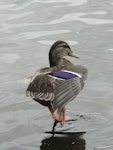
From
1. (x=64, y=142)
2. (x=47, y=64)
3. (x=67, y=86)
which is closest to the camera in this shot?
(x=67, y=86)

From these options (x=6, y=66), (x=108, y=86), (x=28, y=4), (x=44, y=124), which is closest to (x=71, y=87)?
(x=44, y=124)

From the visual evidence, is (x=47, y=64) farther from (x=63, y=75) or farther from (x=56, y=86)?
(x=56, y=86)

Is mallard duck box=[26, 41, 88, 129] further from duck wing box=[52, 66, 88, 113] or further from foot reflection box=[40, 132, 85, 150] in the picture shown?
foot reflection box=[40, 132, 85, 150]

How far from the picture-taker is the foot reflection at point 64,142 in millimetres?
7219

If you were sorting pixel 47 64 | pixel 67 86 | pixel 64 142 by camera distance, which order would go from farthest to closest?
pixel 47 64, pixel 64 142, pixel 67 86

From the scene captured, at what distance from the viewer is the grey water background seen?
751 centimetres

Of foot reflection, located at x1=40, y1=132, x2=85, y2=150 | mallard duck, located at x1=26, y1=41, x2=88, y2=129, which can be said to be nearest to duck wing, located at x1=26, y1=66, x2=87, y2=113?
mallard duck, located at x1=26, y1=41, x2=88, y2=129

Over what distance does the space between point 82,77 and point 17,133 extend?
1.17 metres

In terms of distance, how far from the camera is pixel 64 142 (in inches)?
290

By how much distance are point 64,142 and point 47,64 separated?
3.61 meters

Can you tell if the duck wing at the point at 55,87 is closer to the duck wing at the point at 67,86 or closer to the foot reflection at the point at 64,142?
the duck wing at the point at 67,86

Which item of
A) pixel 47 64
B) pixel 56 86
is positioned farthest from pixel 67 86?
pixel 47 64

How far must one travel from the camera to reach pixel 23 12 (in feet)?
47.3

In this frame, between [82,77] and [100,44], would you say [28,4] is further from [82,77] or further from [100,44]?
[82,77]
